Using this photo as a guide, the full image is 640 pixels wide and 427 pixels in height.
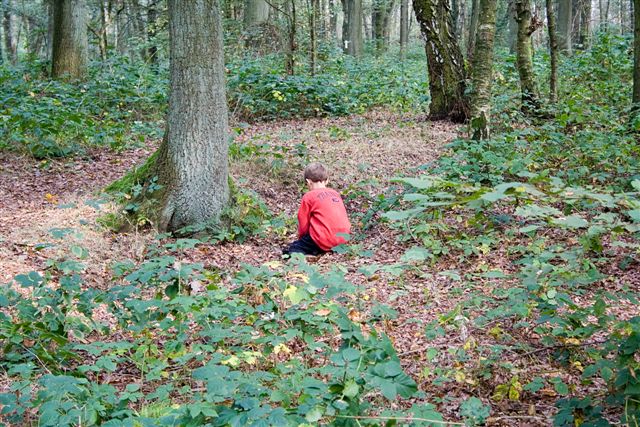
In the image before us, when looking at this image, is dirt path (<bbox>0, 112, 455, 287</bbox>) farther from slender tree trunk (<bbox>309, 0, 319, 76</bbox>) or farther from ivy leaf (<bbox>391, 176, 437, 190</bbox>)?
ivy leaf (<bbox>391, 176, 437, 190</bbox>)

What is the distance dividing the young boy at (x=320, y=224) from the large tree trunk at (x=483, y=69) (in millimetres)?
2561

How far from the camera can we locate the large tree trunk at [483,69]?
318 inches

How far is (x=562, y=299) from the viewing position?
361 centimetres

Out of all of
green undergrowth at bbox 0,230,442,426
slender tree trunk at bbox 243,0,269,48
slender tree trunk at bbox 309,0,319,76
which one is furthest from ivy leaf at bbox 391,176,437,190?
slender tree trunk at bbox 243,0,269,48


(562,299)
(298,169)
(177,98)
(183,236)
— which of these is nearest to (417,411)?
(562,299)

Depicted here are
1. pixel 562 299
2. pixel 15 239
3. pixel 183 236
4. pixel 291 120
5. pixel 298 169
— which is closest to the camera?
pixel 562 299

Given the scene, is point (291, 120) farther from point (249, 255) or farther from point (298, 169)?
point (249, 255)

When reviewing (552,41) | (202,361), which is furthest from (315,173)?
(552,41)

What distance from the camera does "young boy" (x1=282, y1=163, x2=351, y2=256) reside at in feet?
21.7

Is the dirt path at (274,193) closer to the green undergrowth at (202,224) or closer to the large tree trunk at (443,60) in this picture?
the green undergrowth at (202,224)

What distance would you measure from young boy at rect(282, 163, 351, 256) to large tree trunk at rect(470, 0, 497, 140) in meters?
2.56

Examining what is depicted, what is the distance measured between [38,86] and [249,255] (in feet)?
31.0

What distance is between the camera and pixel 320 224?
662cm

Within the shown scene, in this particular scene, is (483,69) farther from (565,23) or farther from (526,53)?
(565,23)
